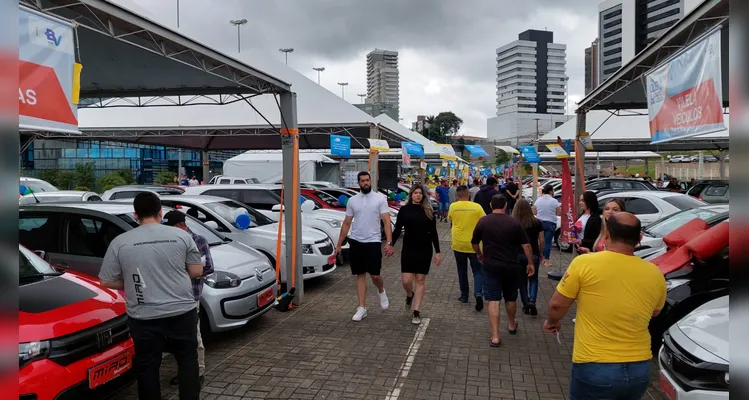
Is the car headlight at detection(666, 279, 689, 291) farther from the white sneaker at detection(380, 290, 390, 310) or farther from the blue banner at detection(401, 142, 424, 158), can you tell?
the blue banner at detection(401, 142, 424, 158)

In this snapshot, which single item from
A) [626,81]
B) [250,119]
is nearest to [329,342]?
[626,81]

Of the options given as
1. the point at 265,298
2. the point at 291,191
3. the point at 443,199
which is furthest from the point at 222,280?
the point at 443,199

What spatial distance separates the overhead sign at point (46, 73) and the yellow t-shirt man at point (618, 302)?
12.0ft

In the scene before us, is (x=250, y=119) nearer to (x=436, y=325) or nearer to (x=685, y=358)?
(x=436, y=325)

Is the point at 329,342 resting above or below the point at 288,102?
below

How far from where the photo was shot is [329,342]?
5.91m

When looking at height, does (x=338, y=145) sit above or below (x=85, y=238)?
above

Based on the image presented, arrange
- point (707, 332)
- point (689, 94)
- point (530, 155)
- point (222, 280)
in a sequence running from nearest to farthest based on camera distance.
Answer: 1. point (707, 332)
2. point (689, 94)
3. point (222, 280)
4. point (530, 155)

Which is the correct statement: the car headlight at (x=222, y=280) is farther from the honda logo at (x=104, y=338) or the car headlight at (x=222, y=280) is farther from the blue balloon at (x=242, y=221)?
the blue balloon at (x=242, y=221)

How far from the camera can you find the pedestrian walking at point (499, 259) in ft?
19.0

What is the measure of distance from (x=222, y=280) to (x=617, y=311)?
4236 millimetres

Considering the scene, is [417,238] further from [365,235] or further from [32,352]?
[32,352]

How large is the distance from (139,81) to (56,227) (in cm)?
342

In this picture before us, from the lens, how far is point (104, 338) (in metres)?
3.85
